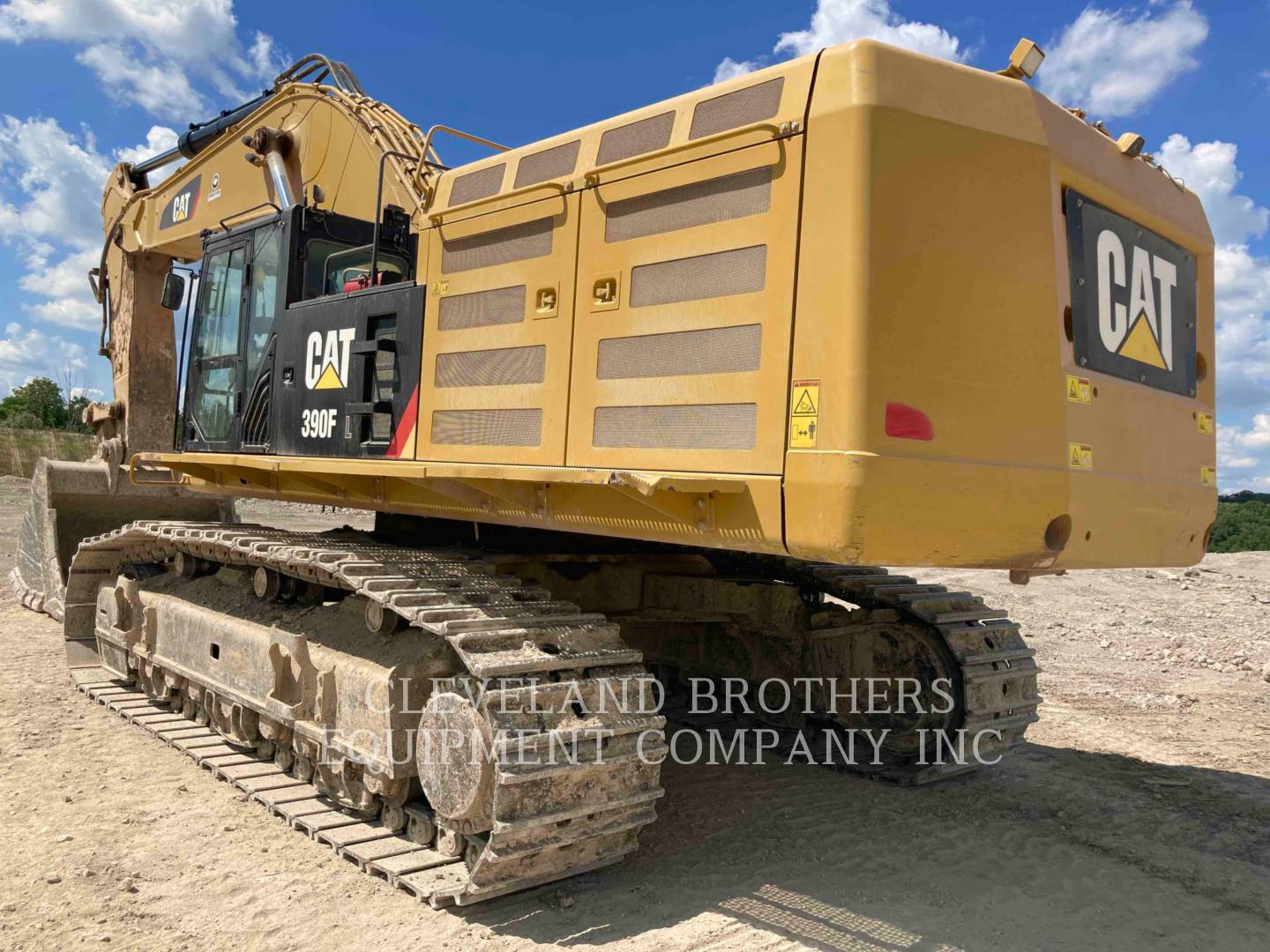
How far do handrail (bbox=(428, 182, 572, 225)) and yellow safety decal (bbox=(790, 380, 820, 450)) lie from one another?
4.88ft

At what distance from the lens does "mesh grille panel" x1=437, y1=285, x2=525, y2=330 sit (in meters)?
4.34

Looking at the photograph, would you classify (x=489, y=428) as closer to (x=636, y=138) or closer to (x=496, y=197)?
(x=496, y=197)

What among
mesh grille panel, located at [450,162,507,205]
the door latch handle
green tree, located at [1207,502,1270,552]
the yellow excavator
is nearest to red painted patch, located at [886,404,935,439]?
the yellow excavator

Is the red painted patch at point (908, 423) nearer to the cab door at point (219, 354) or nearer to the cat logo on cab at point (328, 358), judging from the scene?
the cat logo on cab at point (328, 358)

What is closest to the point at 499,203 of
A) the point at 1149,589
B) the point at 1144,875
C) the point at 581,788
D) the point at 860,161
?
the point at 860,161

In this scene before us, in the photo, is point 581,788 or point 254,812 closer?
point 581,788

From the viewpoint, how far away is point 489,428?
4.39m

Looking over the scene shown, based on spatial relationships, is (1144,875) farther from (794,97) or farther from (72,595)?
(72,595)

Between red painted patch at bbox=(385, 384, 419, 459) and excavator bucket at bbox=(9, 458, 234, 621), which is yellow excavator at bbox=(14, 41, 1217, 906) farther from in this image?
excavator bucket at bbox=(9, 458, 234, 621)

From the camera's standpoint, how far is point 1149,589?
1366 cm

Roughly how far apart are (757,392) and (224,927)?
9.04 ft

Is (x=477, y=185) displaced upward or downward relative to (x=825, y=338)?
upward

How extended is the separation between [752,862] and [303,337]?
3474mm

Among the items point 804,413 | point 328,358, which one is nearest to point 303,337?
point 328,358
